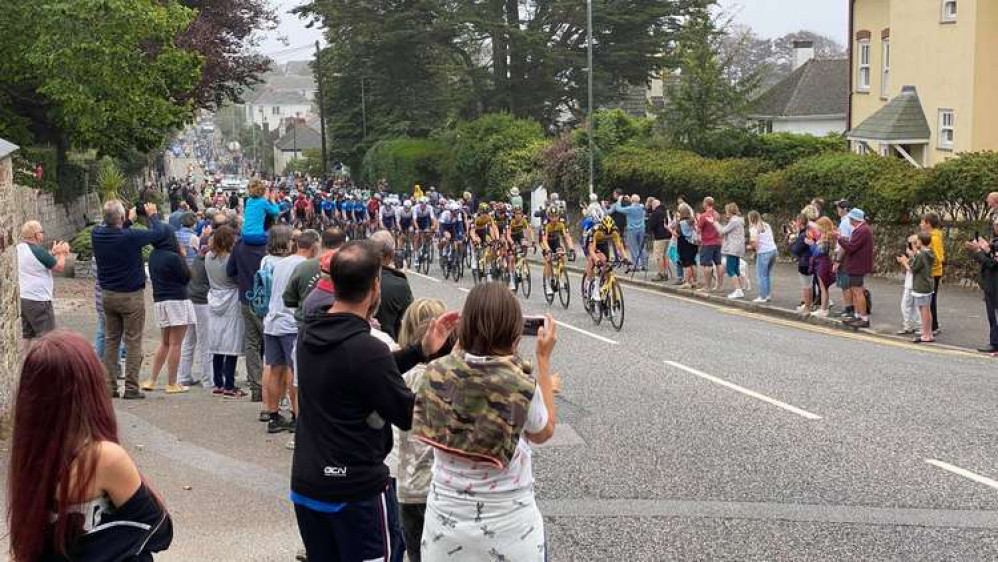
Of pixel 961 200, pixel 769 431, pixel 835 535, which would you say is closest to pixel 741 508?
pixel 835 535

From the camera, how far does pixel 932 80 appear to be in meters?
32.3

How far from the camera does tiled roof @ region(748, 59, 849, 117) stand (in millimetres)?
58062

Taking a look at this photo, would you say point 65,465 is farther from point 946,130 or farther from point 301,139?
point 301,139

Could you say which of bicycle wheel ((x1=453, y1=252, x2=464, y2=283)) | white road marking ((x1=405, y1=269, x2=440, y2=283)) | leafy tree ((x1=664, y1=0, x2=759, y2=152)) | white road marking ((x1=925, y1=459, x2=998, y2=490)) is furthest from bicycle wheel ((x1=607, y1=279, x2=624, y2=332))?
leafy tree ((x1=664, y1=0, x2=759, y2=152))

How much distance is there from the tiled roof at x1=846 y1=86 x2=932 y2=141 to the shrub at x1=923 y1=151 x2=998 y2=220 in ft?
28.3

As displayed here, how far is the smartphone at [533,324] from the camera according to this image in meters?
5.02

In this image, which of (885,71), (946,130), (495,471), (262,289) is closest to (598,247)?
(262,289)

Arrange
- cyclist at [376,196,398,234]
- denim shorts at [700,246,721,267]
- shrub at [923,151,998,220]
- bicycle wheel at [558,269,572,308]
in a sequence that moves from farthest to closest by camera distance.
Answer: cyclist at [376,196,398,234], denim shorts at [700,246,721,267], shrub at [923,151,998,220], bicycle wheel at [558,269,572,308]

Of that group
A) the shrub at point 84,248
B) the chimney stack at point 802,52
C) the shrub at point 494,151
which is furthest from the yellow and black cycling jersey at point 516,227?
the chimney stack at point 802,52

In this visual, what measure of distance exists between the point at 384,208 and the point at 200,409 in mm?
21737

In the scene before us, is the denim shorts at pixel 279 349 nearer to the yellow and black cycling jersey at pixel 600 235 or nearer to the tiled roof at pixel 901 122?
the yellow and black cycling jersey at pixel 600 235

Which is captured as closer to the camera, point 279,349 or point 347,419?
point 347,419

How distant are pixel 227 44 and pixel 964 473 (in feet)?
115

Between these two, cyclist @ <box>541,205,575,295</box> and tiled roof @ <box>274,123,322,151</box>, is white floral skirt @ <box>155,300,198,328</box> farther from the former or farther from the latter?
tiled roof @ <box>274,123,322,151</box>
